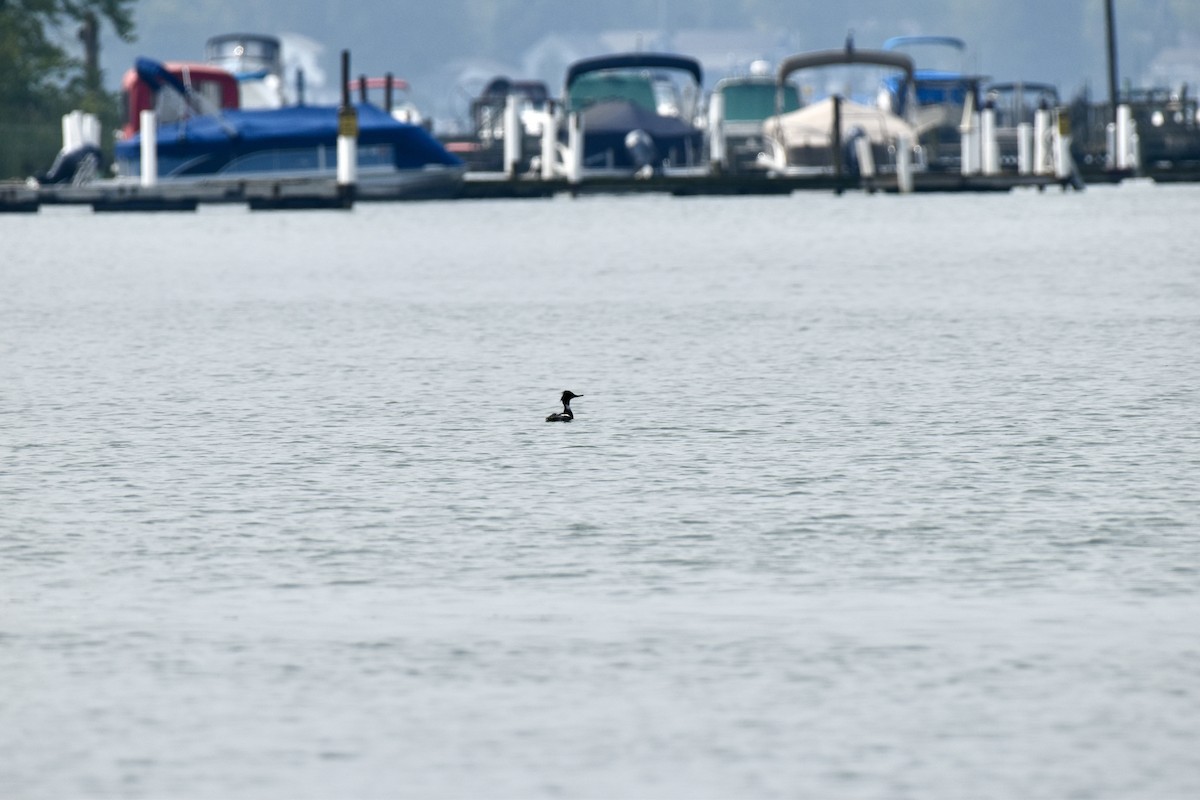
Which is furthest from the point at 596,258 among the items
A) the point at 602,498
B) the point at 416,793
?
the point at 416,793

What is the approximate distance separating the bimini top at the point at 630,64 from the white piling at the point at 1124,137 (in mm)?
8927

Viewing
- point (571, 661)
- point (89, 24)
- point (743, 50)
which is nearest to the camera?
point (571, 661)

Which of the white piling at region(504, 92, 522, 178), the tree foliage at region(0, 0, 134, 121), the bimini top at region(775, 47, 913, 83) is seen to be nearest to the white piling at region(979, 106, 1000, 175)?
the bimini top at region(775, 47, 913, 83)

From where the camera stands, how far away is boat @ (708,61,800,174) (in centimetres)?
5200

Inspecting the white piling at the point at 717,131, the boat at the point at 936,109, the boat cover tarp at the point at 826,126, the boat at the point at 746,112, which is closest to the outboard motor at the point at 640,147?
the white piling at the point at 717,131

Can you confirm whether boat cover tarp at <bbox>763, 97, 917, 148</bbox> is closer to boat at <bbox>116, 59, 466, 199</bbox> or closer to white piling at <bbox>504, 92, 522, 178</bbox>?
white piling at <bbox>504, 92, 522, 178</bbox>

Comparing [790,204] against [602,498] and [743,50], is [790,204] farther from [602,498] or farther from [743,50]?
[743,50]

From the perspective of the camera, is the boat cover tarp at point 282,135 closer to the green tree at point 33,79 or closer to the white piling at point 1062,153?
the green tree at point 33,79

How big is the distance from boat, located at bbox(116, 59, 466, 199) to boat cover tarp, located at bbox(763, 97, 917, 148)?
9.81 meters

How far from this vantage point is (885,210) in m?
38.5

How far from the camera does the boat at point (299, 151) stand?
136ft

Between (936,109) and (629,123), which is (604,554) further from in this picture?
(936,109)

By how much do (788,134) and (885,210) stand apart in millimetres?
12032

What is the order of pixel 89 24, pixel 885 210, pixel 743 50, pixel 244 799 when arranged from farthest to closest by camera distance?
pixel 743 50 < pixel 89 24 < pixel 885 210 < pixel 244 799
